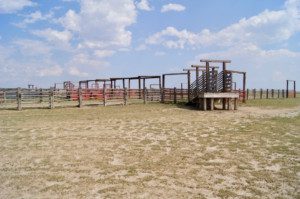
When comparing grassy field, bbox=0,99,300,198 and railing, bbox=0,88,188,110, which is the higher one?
railing, bbox=0,88,188,110

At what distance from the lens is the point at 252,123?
17953mm

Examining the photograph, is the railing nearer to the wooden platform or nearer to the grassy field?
the wooden platform

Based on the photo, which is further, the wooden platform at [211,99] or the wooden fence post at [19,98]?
the wooden platform at [211,99]

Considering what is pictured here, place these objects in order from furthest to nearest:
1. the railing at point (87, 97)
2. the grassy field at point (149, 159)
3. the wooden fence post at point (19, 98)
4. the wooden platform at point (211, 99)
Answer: the railing at point (87, 97) → the wooden platform at point (211, 99) → the wooden fence post at point (19, 98) → the grassy field at point (149, 159)

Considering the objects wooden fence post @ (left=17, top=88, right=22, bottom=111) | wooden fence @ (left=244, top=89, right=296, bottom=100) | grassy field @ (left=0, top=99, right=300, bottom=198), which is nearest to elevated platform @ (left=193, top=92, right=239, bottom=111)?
grassy field @ (left=0, top=99, right=300, bottom=198)

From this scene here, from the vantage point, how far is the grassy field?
26.2 feet

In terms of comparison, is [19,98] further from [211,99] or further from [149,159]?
[149,159]

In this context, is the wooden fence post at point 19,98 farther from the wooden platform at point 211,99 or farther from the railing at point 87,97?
the wooden platform at point 211,99

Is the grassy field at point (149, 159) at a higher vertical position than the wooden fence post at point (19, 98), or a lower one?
lower

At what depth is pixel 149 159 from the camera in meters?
10.4

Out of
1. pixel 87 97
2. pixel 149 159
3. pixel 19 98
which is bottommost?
pixel 149 159

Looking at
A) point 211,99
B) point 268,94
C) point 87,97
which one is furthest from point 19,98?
point 268,94

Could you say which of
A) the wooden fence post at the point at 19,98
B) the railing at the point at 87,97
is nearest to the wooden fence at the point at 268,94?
the railing at the point at 87,97

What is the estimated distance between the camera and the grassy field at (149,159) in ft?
26.2
